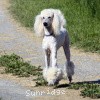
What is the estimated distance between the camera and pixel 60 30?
8.69 meters

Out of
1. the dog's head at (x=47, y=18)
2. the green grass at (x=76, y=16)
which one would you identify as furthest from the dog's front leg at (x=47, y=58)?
the green grass at (x=76, y=16)

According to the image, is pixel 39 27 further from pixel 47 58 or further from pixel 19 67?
pixel 19 67

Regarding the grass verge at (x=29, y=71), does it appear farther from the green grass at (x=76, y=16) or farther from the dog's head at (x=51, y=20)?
the green grass at (x=76, y=16)

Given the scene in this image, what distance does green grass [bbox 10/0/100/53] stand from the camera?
13.2 m

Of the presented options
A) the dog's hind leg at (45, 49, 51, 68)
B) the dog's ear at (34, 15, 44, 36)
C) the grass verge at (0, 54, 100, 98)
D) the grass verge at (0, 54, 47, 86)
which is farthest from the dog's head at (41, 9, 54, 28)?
the grass verge at (0, 54, 47, 86)

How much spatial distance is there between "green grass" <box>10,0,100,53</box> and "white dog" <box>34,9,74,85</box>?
3.71 meters

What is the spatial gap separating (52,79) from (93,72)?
1987 millimetres

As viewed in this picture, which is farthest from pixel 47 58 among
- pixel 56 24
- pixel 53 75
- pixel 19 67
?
pixel 19 67

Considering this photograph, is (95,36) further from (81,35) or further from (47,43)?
(47,43)

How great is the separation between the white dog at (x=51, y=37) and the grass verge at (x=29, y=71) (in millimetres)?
391

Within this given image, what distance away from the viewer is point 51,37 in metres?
8.66

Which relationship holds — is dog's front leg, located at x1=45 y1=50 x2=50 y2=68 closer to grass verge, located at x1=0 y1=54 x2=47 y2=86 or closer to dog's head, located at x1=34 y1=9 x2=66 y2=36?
dog's head, located at x1=34 y1=9 x2=66 y2=36

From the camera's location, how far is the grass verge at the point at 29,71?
322 inches

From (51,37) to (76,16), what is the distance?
764 centimetres
